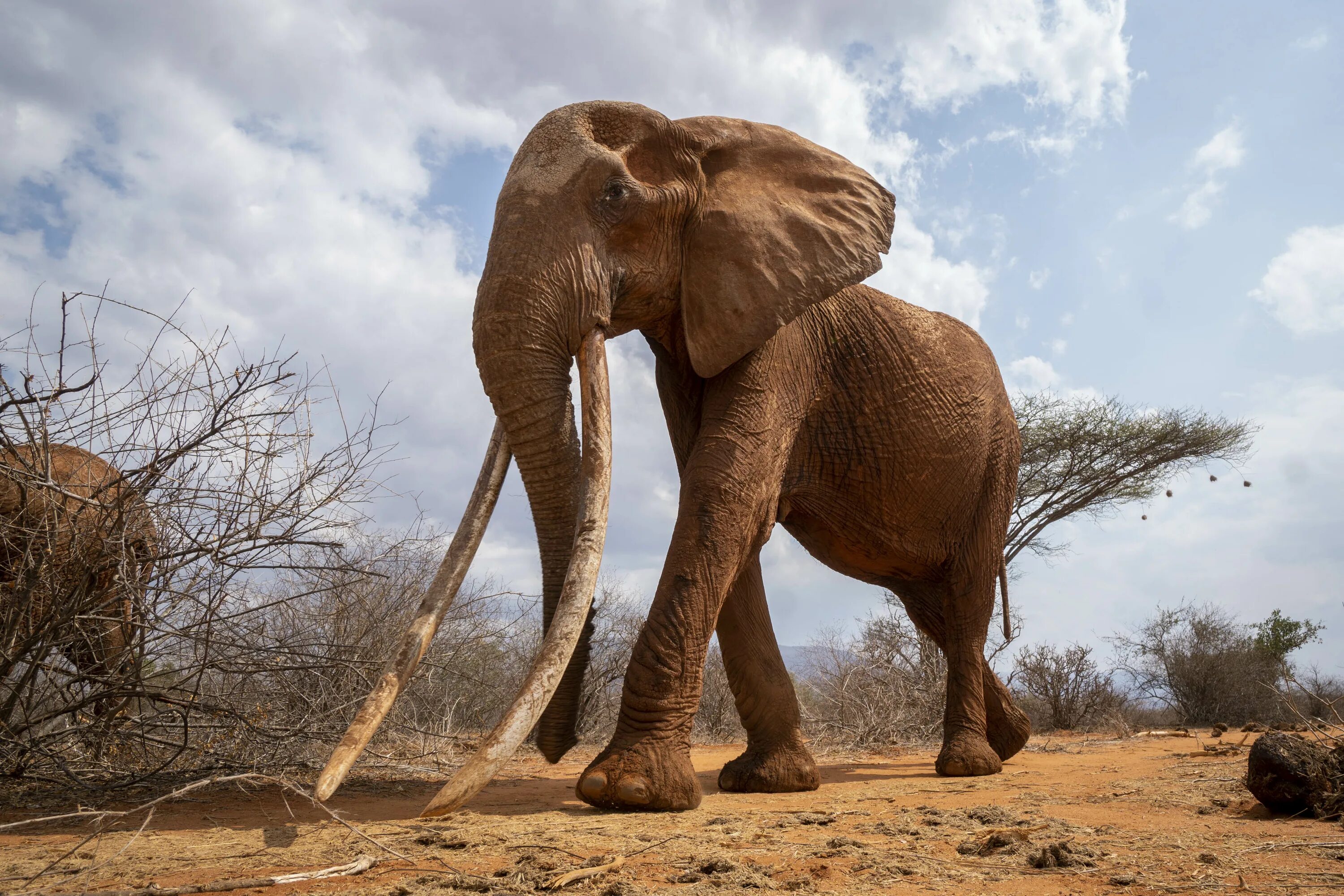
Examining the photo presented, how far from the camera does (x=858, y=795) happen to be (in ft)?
15.8

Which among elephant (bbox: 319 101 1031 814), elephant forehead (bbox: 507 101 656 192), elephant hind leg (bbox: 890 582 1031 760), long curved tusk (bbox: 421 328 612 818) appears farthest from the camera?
elephant hind leg (bbox: 890 582 1031 760)

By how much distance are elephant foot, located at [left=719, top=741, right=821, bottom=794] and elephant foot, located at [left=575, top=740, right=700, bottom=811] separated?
3.64 ft

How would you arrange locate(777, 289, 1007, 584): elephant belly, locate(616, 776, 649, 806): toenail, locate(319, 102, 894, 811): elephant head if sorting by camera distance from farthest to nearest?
1. locate(777, 289, 1007, 584): elephant belly
2. locate(319, 102, 894, 811): elephant head
3. locate(616, 776, 649, 806): toenail

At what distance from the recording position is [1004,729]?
6.97 metres

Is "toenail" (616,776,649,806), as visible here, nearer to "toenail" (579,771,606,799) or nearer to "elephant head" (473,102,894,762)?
"toenail" (579,771,606,799)

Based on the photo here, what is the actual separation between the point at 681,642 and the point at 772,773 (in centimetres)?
136

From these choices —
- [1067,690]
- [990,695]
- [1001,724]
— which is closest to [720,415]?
[990,695]

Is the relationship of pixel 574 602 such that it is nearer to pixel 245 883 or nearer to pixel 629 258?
pixel 245 883

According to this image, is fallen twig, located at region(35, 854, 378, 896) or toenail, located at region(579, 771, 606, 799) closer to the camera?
fallen twig, located at region(35, 854, 378, 896)

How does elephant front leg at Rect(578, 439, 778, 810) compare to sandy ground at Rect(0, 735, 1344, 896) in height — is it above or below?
above

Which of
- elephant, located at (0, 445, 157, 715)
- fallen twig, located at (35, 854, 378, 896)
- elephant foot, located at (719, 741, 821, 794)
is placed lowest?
fallen twig, located at (35, 854, 378, 896)

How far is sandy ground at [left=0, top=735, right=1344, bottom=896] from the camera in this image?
2.73 meters

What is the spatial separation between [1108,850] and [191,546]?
390 cm

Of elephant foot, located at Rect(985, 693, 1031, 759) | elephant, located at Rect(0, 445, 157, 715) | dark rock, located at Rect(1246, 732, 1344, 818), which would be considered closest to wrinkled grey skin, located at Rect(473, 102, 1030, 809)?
elephant foot, located at Rect(985, 693, 1031, 759)
